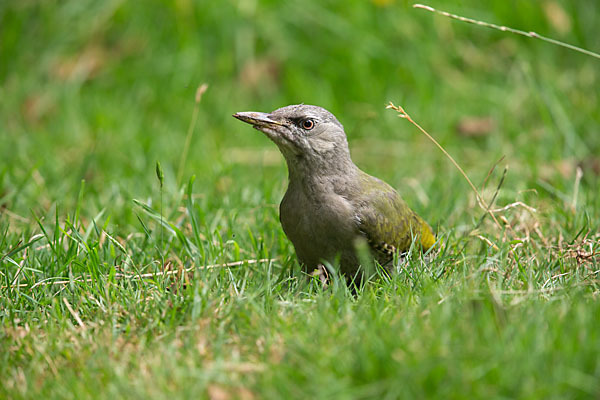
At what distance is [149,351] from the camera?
9.50ft

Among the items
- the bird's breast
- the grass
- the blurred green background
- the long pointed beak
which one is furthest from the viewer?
the blurred green background

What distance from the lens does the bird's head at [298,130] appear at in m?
4.07

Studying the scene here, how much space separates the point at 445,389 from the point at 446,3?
5738mm

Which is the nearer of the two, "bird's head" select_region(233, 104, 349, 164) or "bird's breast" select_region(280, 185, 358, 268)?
"bird's breast" select_region(280, 185, 358, 268)

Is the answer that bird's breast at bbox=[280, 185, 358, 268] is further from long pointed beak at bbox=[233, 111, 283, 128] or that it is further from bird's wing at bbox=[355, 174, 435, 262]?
long pointed beak at bbox=[233, 111, 283, 128]

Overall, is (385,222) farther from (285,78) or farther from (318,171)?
(285,78)

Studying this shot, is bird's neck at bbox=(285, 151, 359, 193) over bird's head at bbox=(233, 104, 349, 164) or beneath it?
beneath

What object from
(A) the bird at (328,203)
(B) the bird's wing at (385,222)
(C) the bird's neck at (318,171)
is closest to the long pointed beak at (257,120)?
(A) the bird at (328,203)

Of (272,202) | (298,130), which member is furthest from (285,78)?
(298,130)

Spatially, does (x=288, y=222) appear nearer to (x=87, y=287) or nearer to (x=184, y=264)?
(x=184, y=264)

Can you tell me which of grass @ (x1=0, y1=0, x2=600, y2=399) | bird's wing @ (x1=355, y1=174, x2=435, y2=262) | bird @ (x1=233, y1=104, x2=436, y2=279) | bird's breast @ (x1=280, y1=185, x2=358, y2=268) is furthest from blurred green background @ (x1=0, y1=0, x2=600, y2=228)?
bird's breast @ (x1=280, y1=185, x2=358, y2=268)

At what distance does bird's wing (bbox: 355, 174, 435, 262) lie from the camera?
3.98 metres

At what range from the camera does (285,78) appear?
7543mm

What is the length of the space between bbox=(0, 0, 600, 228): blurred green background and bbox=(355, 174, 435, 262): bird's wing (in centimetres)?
175
